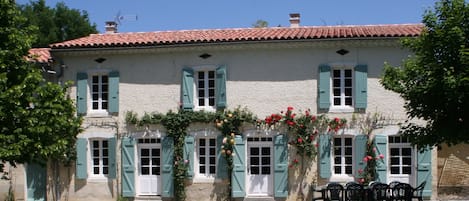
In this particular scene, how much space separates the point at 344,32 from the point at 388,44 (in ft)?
4.48

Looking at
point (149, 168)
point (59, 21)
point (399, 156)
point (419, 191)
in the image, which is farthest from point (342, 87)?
point (59, 21)

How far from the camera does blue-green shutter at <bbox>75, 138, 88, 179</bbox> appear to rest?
1942 cm

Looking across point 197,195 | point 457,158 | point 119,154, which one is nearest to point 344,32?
point 457,158

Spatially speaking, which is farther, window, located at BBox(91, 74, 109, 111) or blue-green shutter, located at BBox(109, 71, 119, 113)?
window, located at BBox(91, 74, 109, 111)

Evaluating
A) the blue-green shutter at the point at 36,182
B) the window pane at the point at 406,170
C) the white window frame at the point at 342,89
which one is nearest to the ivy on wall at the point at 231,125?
the white window frame at the point at 342,89

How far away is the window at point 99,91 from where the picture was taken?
64.6ft

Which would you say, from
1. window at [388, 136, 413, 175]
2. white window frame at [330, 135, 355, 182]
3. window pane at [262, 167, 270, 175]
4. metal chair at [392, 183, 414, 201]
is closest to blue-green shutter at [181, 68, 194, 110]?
window pane at [262, 167, 270, 175]

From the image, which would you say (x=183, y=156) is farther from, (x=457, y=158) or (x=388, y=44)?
(x=457, y=158)

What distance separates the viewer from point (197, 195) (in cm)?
1897

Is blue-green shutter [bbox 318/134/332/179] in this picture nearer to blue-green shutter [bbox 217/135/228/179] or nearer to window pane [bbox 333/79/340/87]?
window pane [bbox 333/79/340/87]

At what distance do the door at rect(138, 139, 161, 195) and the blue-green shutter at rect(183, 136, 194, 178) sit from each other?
0.96 m

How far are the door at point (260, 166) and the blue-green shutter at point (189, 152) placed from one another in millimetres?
1709

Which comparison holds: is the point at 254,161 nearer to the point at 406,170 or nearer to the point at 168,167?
the point at 168,167

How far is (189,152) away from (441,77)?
30.8 feet
